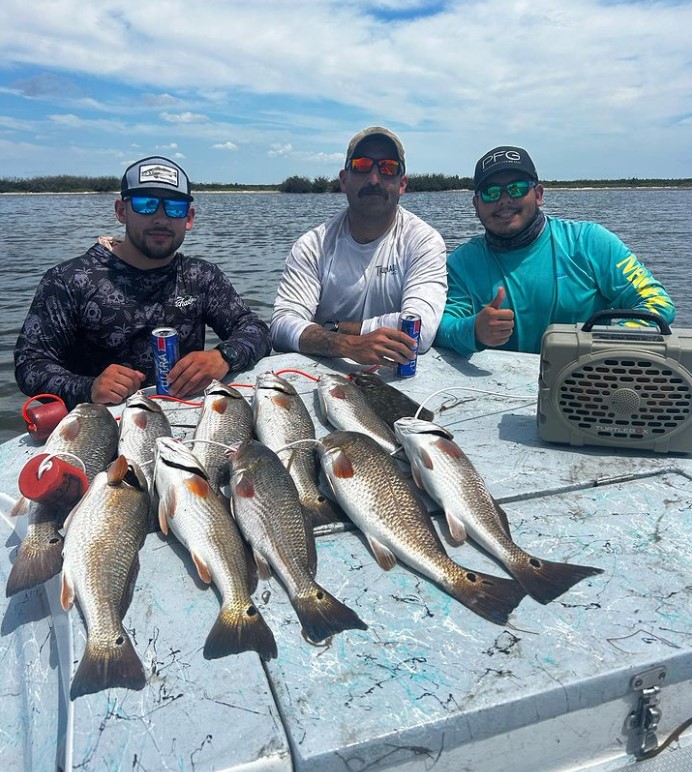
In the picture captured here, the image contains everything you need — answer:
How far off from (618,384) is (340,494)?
4.26ft

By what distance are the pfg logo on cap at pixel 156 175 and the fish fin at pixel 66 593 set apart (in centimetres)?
300

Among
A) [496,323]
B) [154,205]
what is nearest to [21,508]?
[154,205]

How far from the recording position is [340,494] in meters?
2.21

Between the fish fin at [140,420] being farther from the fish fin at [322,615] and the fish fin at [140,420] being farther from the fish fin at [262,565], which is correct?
the fish fin at [322,615]

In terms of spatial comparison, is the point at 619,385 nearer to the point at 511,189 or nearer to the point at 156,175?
the point at 511,189

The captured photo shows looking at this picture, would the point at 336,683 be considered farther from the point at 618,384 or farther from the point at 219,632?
the point at 618,384

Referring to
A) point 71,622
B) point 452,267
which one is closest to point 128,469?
point 71,622

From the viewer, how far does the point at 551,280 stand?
4.48m

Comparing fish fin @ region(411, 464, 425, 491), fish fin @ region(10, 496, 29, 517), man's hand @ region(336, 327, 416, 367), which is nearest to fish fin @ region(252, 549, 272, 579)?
fish fin @ region(411, 464, 425, 491)

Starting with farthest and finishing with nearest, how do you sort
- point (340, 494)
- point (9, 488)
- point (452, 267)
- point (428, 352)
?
point (452, 267), point (428, 352), point (9, 488), point (340, 494)

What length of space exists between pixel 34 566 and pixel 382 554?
3.97 ft

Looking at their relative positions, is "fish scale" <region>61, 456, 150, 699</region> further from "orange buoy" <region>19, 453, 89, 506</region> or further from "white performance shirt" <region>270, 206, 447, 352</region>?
"white performance shirt" <region>270, 206, 447, 352</region>

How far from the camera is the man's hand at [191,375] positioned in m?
3.43

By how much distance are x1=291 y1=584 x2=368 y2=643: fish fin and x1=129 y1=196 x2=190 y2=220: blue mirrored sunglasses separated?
3133 mm
